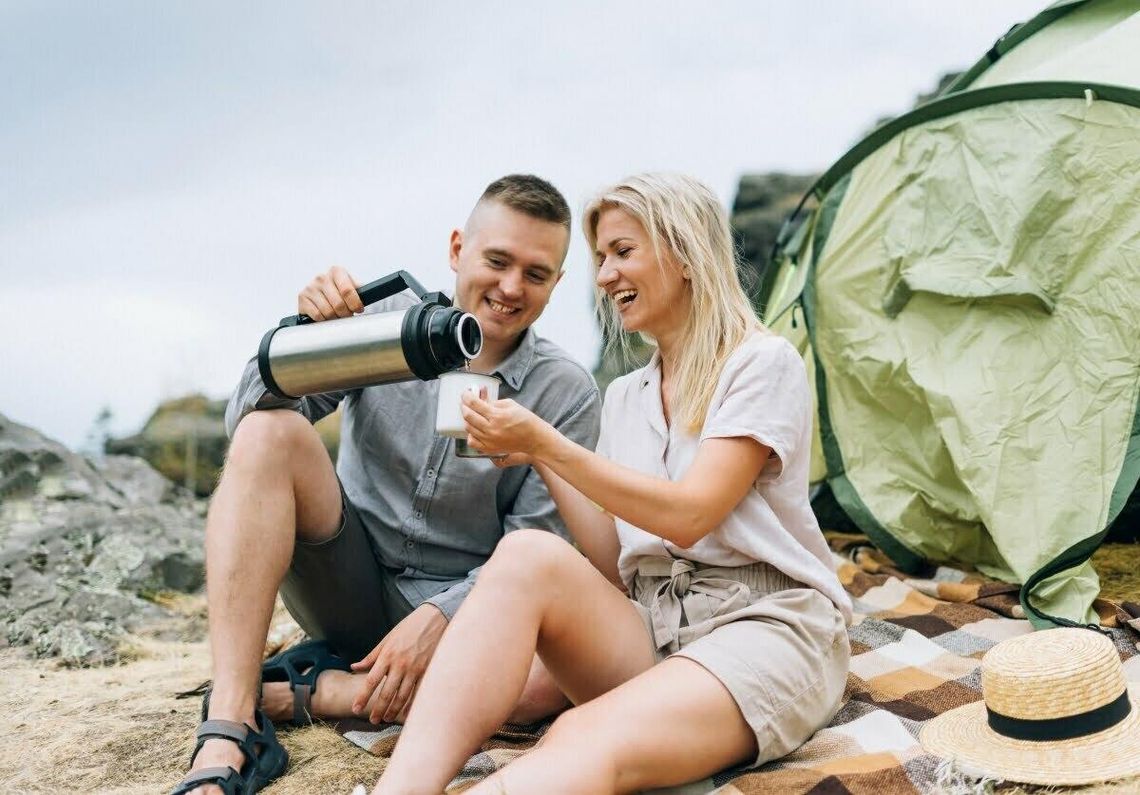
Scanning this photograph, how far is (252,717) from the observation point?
2064 millimetres

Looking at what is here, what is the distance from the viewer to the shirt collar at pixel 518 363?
8.20 ft

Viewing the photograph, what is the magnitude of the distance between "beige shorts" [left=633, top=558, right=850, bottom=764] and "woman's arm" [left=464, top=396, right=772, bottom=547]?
143mm

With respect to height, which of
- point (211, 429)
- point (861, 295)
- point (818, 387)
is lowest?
point (211, 429)

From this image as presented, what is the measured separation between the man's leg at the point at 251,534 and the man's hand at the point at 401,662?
0.24 meters

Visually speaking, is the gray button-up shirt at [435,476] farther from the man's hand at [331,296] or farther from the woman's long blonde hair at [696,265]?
the woman's long blonde hair at [696,265]

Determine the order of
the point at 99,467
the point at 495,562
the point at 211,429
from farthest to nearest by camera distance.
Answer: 1. the point at 211,429
2. the point at 99,467
3. the point at 495,562

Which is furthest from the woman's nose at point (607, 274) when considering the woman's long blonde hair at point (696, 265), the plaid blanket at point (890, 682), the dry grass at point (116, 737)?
the dry grass at point (116, 737)

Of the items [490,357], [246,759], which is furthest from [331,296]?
[246,759]

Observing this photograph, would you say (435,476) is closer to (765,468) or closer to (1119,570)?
(765,468)

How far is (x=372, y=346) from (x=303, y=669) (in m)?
0.83

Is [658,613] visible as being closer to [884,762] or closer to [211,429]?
[884,762]

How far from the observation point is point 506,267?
2447 mm

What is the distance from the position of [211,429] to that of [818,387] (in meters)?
4.34

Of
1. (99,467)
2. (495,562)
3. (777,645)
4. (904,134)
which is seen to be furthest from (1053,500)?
(99,467)
